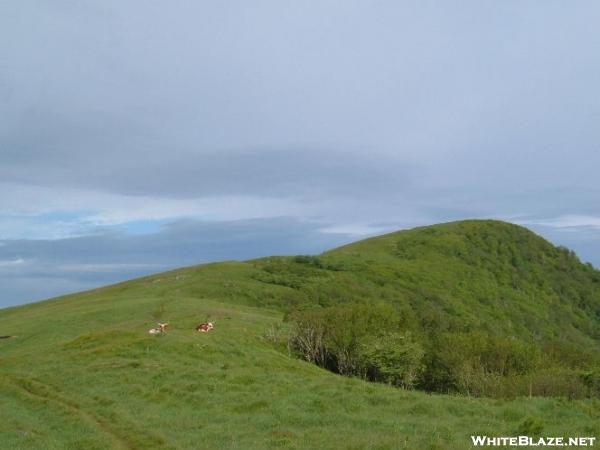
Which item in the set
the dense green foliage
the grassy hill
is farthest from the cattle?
the dense green foliage

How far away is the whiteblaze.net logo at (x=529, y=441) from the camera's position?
1558 centimetres

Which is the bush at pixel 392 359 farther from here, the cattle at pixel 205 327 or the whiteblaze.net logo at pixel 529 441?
the whiteblaze.net logo at pixel 529 441

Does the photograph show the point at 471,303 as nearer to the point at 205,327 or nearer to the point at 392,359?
the point at 392,359

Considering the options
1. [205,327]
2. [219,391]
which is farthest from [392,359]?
[219,391]

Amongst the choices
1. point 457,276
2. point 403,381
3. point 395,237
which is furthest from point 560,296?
point 403,381

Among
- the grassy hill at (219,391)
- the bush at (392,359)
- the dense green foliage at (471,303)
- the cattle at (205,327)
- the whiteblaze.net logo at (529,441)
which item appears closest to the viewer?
the whiteblaze.net logo at (529,441)

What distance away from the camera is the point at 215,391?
81.1 feet

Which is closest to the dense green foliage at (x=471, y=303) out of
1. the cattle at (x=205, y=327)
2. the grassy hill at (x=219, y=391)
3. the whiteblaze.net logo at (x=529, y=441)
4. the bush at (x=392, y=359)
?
the bush at (x=392, y=359)

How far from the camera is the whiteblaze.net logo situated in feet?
51.1

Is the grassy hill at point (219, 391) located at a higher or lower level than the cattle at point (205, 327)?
lower

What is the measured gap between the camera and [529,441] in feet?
52.7

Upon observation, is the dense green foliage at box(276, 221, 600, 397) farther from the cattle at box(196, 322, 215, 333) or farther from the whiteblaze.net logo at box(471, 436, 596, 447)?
the whiteblaze.net logo at box(471, 436, 596, 447)

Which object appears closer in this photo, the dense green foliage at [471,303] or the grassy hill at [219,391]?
the grassy hill at [219,391]

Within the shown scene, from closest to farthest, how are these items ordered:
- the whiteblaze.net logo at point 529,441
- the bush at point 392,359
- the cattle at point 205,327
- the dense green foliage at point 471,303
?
1. the whiteblaze.net logo at point 529,441
2. the bush at point 392,359
3. the dense green foliage at point 471,303
4. the cattle at point 205,327
